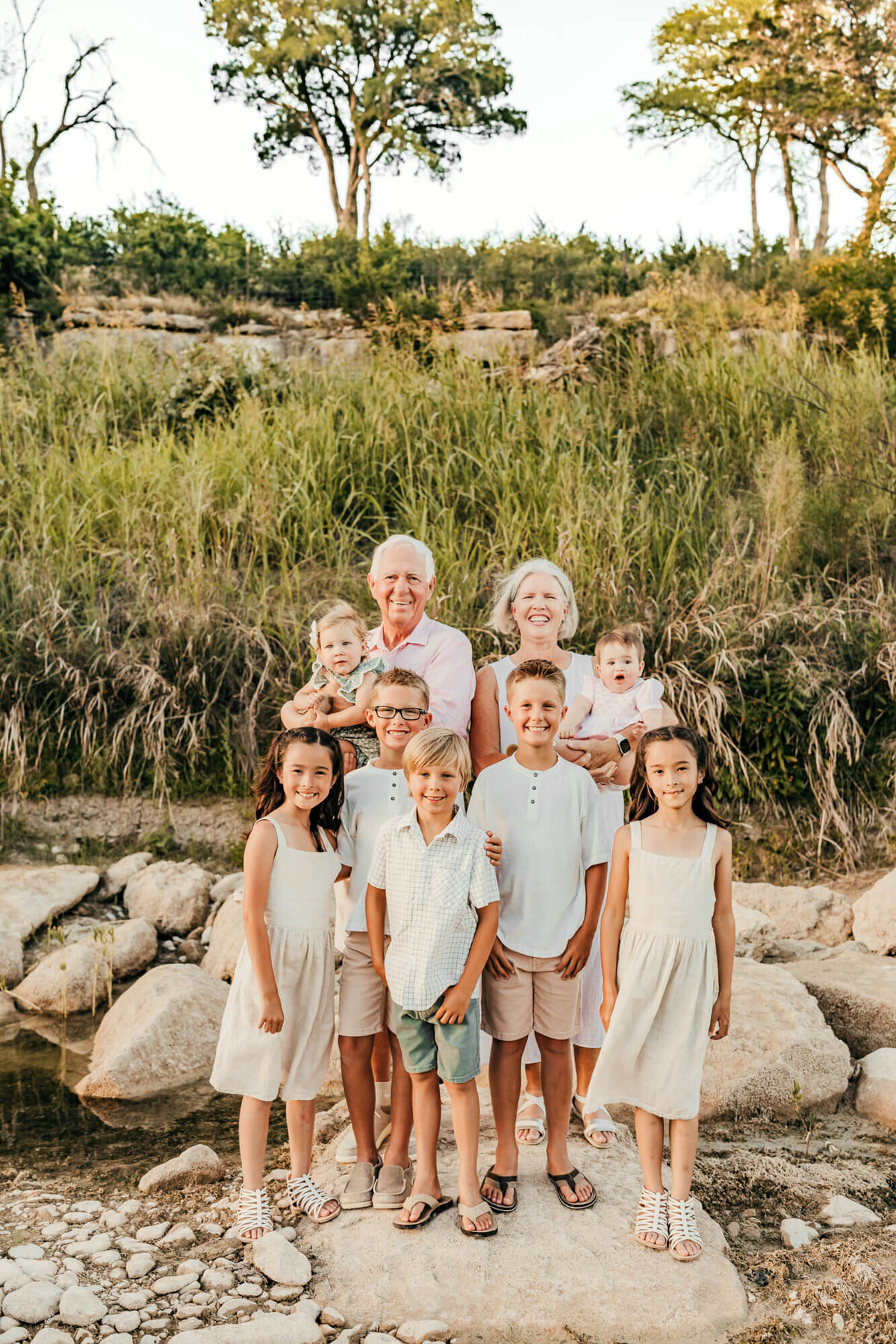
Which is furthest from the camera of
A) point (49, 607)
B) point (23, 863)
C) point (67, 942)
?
point (49, 607)

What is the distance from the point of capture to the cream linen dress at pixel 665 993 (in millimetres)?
2809

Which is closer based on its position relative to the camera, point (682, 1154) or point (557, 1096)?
point (682, 1154)

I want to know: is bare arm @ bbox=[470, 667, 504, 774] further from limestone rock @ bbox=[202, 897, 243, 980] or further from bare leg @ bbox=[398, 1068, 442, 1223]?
limestone rock @ bbox=[202, 897, 243, 980]

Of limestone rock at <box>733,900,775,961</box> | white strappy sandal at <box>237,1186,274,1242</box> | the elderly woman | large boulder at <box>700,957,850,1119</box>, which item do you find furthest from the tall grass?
white strappy sandal at <box>237,1186,274,1242</box>

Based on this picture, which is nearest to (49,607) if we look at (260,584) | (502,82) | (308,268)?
(260,584)

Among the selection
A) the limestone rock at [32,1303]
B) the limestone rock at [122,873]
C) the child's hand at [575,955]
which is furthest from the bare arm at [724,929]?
the limestone rock at [122,873]

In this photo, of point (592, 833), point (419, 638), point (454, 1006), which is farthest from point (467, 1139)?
point (419, 638)

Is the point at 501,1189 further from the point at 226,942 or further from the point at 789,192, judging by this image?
the point at 789,192

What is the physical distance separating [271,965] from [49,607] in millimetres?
4240

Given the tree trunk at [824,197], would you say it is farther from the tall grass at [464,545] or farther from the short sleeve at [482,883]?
the short sleeve at [482,883]

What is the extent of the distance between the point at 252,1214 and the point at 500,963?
1005mm

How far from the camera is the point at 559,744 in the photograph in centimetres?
334

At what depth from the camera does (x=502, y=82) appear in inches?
974

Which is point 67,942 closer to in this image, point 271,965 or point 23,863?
point 23,863
